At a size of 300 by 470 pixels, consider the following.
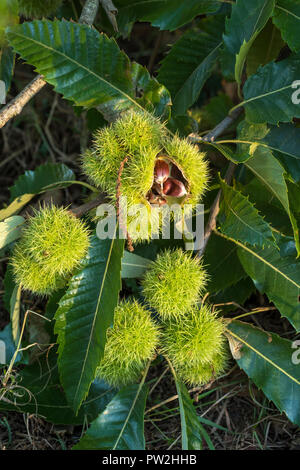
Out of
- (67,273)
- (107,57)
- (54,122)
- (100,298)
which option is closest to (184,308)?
(100,298)

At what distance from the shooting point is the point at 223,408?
4.73 feet

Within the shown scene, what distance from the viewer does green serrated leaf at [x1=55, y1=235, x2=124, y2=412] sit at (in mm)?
1079

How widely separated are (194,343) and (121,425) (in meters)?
0.32

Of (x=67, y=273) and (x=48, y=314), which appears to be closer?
(x=67, y=273)

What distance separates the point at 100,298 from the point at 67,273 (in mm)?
113

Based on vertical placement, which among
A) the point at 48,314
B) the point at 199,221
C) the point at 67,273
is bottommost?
the point at 48,314

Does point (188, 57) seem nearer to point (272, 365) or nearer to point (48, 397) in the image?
point (272, 365)

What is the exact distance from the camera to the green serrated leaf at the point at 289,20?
122 centimetres

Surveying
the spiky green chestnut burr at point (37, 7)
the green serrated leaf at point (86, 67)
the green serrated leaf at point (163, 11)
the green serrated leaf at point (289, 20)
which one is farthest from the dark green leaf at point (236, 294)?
the spiky green chestnut burr at point (37, 7)

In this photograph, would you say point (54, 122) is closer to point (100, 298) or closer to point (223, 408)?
point (100, 298)

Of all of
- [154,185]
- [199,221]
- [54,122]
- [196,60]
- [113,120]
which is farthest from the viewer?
[54,122]

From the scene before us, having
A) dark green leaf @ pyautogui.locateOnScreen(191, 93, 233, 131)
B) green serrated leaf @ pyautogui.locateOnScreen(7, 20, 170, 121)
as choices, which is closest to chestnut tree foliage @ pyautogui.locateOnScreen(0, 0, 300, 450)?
green serrated leaf @ pyautogui.locateOnScreen(7, 20, 170, 121)

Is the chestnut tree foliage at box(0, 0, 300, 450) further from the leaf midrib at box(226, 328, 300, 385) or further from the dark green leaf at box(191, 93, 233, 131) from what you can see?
the dark green leaf at box(191, 93, 233, 131)

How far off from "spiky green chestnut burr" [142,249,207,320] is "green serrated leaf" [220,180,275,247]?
128 millimetres
